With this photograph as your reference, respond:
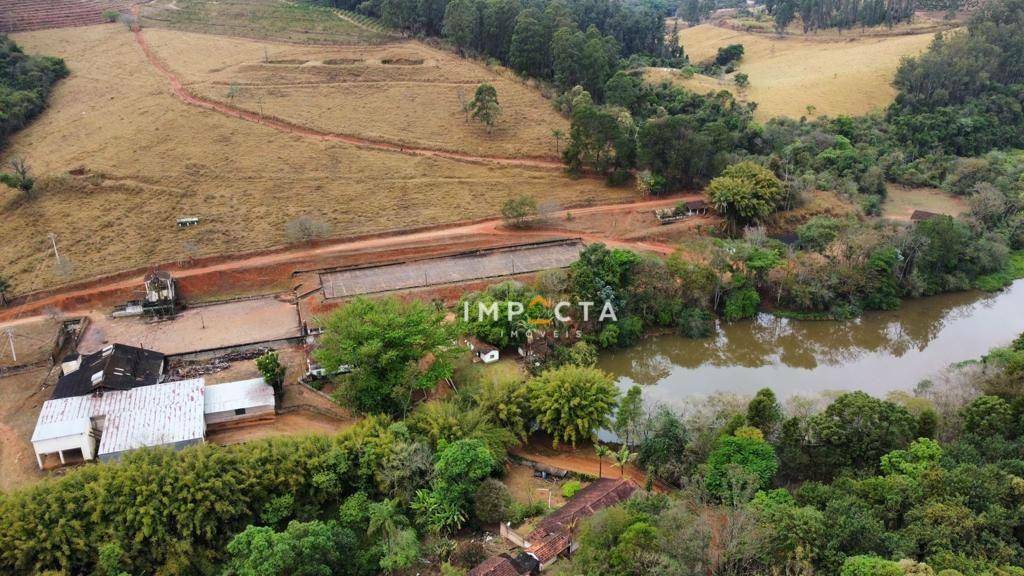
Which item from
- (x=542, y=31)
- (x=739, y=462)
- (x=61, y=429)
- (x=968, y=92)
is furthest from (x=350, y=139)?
(x=968, y=92)

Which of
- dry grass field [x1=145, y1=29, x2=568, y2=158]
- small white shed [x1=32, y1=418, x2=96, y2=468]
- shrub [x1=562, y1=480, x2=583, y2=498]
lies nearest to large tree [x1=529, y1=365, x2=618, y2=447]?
shrub [x1=562, y1=480, x2=583, y2=498]

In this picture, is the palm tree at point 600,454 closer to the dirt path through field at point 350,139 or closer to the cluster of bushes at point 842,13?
the dirt path through field at point 350,139

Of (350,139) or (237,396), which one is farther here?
(350,139)

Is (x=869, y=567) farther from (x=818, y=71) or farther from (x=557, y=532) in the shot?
(x=818, y=71)

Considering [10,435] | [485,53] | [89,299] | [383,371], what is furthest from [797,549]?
[485,53]

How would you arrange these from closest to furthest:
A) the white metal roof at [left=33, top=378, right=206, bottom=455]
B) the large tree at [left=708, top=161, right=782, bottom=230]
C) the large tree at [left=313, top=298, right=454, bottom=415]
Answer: the white metal roof at [left=33, top=378, right=206, bottom=455], the large tree at [left=313, top=298, right=454, bottom=415], the large tree at [left=708, top=161, right=782, bottom=230]

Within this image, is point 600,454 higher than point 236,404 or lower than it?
lower

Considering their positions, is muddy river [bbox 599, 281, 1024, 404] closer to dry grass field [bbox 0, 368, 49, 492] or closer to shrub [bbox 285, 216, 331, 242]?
shrub [bbox 285, 216, 331, 242]
